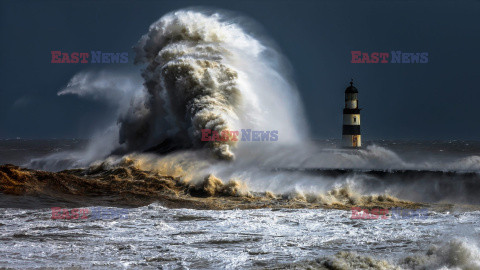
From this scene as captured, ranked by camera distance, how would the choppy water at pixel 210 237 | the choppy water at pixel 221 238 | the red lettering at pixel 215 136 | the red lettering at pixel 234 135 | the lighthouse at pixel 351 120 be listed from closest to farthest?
the choppy water at pixel 221 238, the choppy water at pixel 210 237, the red lettering at pixel 215 136, the red lettering at pixel 234 135, the lighthouse at pixel 351 120

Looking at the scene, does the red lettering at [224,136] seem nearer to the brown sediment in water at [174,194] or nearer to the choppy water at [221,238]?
the brown sediment in water at [174,194]

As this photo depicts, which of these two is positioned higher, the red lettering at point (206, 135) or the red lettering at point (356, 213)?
the red lettering at point (206, 135)

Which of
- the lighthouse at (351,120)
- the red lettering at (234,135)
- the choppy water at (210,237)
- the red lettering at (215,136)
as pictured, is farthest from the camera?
the lighthouse at (351,120)

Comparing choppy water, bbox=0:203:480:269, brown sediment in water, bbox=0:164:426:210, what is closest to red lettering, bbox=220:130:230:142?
brown sediment in water, bbox=0:164:426:210

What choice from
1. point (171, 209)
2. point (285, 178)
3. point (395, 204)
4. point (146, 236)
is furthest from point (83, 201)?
point (395, 204)

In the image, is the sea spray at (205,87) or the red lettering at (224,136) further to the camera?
the sea spray at (205,87)

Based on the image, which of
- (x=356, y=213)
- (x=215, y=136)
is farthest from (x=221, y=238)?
(x=215, y=136)

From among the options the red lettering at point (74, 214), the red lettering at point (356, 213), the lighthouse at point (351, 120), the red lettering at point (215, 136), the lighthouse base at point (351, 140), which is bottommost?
the red lettering at point (74, 214)

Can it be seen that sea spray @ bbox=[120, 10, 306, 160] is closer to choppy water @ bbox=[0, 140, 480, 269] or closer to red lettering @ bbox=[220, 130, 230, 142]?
red lettering @ bbox=[220, 130, 230, 142]

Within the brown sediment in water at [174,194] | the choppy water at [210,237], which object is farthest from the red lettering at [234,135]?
the choppy water at [210,237]
